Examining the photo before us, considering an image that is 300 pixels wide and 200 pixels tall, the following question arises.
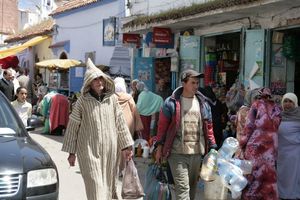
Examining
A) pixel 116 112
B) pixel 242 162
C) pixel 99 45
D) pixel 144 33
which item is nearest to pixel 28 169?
pixel 116 112

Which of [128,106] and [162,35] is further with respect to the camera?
[162,35]

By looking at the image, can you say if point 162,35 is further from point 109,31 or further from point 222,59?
point 109,31

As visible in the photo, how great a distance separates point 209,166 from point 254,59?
16.0ft

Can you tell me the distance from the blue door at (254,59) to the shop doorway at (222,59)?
52.9 inches

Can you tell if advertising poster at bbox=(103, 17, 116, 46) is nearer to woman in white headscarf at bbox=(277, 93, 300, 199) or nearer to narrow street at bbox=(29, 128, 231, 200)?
narrow street at bbox=(29, 128, 231, 200)

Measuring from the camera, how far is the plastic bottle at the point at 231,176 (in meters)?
6.01

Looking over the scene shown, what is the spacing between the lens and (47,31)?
24.7 meters

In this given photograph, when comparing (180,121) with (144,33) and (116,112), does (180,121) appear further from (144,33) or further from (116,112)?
(144,33)

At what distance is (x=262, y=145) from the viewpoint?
Answer: 631 cm

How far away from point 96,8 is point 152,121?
8614 millimetres

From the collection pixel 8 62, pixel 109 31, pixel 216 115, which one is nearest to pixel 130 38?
pixel 109 31

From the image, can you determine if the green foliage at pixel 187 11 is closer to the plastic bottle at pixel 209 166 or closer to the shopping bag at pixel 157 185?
the plastic bottle at pixel 209 166

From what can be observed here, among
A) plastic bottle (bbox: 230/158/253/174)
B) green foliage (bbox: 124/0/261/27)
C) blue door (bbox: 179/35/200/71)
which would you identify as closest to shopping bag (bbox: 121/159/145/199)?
plastic bottle (bbox: 230/158/253/174)

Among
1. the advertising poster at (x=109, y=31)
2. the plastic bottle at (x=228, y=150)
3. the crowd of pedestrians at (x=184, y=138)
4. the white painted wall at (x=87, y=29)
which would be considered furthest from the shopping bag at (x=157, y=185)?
the advertising poster at (x=109, y=31)
